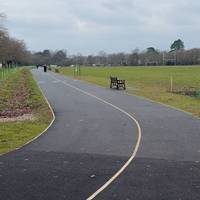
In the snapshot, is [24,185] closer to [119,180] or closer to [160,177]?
[119,180]

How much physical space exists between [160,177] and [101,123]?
9221 mm

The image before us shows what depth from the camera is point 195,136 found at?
1603 cm

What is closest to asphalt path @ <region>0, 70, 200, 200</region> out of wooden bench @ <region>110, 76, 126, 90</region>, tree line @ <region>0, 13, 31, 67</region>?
wooden bench @ <region>110, 76, 126, 90</region>

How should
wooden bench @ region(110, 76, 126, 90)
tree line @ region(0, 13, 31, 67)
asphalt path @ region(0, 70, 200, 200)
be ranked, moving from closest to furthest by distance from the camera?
asphalt path @ region(0, 70, 200, 200), wooden bench @ region(110, 76, 126, 90), tree line @ region(0, 13, 31, 67)

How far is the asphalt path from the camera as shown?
30.1 ft

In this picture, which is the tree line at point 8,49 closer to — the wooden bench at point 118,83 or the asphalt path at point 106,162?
the wooden bench at point 118,83

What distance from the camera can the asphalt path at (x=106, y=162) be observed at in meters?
9.17

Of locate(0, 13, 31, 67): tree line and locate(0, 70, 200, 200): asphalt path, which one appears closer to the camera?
locate(0, 70, 200, 200): asphalt path

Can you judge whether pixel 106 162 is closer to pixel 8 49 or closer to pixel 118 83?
pixel 118 83

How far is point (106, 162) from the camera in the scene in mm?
11930

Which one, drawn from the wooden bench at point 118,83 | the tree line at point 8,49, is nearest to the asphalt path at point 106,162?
the wooden bench at point 118,83

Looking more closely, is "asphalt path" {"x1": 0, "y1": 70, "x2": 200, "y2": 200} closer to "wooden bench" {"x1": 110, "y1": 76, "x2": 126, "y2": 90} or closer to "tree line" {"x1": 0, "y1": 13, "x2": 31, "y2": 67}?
"wooden bench" {"x1": 110, "y1": 76, "x2": 126, "y2": 90}

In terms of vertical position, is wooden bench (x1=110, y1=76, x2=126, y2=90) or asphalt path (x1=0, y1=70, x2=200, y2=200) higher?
asphalt path (x1=0, y1=70, x2=200, y2=200)

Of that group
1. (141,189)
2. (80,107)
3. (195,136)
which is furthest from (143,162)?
(80,107)
